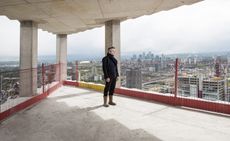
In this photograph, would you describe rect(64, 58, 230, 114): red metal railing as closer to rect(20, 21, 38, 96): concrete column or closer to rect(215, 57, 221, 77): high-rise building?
rect(215, 57, 221, 77): high-rise building

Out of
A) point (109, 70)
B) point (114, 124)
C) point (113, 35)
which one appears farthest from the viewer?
point (113, 35)

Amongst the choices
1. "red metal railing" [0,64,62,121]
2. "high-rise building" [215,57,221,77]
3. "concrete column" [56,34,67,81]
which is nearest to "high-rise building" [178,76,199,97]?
"high-rise building" [215,57,221,77]

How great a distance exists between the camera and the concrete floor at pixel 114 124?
3.82 metres

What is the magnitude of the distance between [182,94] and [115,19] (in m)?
4.33

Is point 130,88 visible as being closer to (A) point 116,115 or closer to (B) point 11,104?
(A) point 116,115

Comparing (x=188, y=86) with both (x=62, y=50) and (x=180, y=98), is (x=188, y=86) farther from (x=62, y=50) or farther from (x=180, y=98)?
(x=62, y=50)

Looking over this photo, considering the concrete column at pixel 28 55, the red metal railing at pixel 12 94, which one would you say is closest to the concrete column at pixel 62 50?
the concrete column at pixel 28 55

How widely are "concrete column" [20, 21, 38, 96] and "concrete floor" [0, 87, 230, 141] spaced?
Result: 2400mm

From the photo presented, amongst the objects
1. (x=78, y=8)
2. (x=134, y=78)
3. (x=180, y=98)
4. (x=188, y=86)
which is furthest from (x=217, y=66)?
(x=78, y=8)

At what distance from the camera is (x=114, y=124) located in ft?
14.9

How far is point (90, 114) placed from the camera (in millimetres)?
5387

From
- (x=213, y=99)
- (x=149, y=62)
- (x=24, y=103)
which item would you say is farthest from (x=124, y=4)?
(x=24, y=103)

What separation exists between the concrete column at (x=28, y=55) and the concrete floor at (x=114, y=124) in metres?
2.40

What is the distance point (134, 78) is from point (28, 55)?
458 cm
